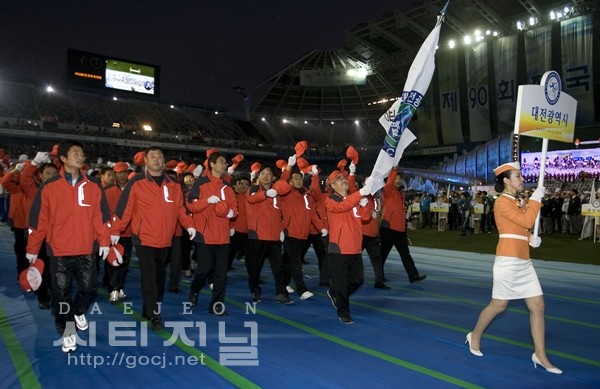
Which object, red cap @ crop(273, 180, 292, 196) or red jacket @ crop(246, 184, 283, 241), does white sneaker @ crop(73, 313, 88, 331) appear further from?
red cap @ crop(273, 180, 292, 196)

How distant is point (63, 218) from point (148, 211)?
3.15ft

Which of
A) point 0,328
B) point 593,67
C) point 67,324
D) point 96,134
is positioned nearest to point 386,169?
point 67,324

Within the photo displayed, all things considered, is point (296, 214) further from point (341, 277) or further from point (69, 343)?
point (69, 343)

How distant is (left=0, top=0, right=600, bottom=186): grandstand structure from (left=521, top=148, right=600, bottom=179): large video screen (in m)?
1.76

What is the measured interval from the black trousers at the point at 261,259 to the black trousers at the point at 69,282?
2570mm

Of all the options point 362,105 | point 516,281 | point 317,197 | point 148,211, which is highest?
point 362,105

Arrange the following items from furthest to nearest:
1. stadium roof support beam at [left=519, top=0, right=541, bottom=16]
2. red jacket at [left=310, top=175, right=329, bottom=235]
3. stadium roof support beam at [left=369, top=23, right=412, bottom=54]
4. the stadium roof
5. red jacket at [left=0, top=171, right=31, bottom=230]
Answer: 1. stadium roof support beam at [left=369, top=23, right=412, bottom=54]
2. the stadium roof
3. stadium roof support beam at [left=519, top=0, right=541, bottom=16]
4. red jacket at [left=310, top=175, right=329, bottom=235]
5. red jacket at [left=0, top=171, right=31, bottom=230]

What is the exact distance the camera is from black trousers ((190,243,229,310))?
6074 mm

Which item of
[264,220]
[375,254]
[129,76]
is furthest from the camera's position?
[129,76]

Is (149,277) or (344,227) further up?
(344,227)

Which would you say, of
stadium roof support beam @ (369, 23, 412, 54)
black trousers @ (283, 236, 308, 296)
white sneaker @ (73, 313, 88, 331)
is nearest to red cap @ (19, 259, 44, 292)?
white sneaker @ (73, 313, 88, 331)

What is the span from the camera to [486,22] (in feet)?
105

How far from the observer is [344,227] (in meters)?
5.94

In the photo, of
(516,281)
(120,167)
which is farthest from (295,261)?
(516,281)
